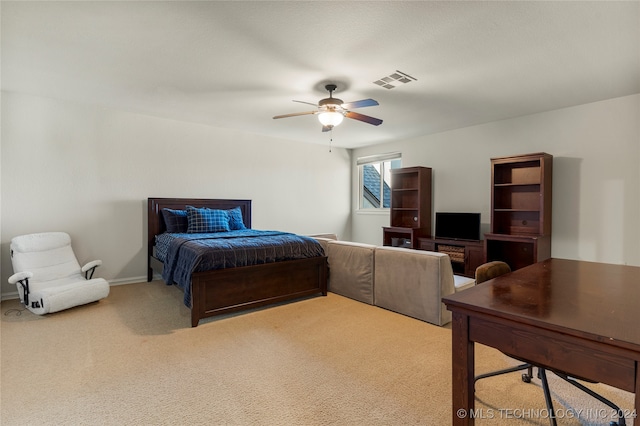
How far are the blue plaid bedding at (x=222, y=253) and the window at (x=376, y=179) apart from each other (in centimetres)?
327

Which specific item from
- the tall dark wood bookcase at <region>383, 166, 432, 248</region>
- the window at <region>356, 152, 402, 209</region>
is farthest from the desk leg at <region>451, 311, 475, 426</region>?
the window at <region>356, 152, 402, 209</region>

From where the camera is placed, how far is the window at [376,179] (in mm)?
6633

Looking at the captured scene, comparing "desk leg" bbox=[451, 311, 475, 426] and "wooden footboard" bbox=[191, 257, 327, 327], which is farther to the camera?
"wooden footboard" bbox=[191, 257, 327, 327]

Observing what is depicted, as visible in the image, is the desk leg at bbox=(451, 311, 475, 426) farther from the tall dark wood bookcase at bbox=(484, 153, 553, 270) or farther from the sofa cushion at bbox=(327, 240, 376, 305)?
the tall dark wood bookcase at bbox=(484, 153, 553, 270)

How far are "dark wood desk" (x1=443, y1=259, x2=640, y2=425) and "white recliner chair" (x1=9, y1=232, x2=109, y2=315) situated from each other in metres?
3.77

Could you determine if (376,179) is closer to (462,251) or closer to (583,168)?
(462,251)

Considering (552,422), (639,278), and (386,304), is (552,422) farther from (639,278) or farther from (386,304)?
(386,304)

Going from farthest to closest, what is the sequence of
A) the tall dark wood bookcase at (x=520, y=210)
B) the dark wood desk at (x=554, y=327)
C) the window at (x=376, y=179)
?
the window at (x=376, y=179) < the tall dark wood bookcase at (x=520, y=210) < the dark wood desk at (x=554, y=327)

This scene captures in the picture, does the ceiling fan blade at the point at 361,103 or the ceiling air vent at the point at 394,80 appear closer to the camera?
the ceiling fan blade at the point at 361,103

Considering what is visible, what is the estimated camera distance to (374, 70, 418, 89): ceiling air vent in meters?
3.13

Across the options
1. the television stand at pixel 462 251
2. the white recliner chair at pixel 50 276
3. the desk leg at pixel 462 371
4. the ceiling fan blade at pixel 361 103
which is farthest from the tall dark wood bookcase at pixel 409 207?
the white recliner chair at pixel 50 276

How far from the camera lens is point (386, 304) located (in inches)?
136

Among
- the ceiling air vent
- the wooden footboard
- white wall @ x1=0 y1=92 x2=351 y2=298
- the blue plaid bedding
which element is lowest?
the wooden footboard

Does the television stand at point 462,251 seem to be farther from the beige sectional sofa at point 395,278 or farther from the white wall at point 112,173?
the white wall at point 112,173
